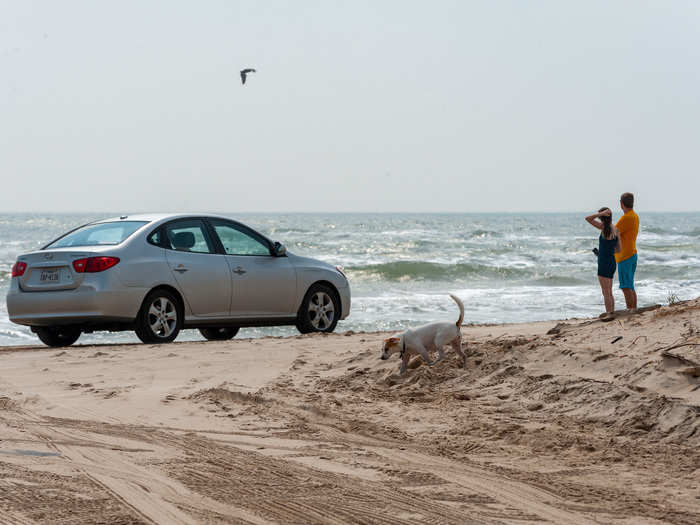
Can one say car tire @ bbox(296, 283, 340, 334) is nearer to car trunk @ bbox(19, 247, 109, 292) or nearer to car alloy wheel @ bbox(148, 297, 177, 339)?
car alloy wheel @ bbox(148, 297, 177, 339)

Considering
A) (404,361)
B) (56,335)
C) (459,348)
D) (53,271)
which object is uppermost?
(53,271)

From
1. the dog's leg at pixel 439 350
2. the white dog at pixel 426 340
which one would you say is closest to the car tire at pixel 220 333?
the white dog at pixel 426 340

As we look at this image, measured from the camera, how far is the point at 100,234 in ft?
38.2

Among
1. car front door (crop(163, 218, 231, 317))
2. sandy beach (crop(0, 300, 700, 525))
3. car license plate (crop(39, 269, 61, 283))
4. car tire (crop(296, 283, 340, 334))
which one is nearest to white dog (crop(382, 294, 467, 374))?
sandy beach (crop(0, 300, 700, 525))

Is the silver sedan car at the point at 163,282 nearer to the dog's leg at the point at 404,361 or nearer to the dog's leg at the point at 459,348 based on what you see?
the dog's leg at the point at 404,361

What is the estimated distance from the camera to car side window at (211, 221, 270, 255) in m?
12.2

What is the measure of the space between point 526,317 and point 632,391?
11.3m

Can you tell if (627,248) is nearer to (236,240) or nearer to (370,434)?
(236,240)

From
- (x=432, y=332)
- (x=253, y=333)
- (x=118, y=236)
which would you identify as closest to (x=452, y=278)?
(x=253, y=333)

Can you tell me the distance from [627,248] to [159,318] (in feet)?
18.1

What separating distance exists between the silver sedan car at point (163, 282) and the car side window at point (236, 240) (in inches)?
0.5

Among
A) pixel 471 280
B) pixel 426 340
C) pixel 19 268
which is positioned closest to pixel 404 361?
pixel 426 340

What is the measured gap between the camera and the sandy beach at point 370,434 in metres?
4.67

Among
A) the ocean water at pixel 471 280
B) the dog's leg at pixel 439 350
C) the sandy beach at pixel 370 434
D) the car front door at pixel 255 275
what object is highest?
the car front door at pixel 255 275
